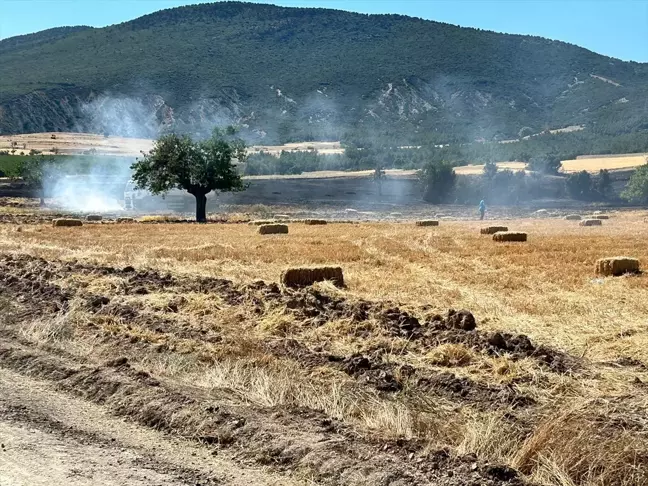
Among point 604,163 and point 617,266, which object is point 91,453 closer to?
point 617,266

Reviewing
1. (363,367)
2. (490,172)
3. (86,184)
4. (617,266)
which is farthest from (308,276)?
(490,172)

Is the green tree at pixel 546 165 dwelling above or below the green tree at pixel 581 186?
above

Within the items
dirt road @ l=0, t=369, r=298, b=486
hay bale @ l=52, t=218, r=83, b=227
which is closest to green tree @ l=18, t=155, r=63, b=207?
hay bale @ l=52, t=218, r=83, b=227

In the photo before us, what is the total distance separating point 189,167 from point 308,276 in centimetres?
3752

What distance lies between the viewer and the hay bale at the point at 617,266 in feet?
53.3

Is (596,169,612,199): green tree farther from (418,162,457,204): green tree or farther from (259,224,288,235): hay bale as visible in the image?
(259,224,288,235): hay bale

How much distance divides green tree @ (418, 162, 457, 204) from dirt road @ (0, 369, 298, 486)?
8348 centimetres

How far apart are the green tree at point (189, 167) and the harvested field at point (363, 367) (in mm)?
34910

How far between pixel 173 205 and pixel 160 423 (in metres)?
73.3

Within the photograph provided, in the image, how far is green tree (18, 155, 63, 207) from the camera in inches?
3142

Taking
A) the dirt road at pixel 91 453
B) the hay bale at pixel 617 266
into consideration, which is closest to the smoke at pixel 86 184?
the hay bale at pixel 617 266

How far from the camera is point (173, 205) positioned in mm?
78000

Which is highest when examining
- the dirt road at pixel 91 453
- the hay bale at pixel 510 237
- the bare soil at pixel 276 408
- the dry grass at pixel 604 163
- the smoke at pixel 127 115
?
the smoke at pixel 127 115

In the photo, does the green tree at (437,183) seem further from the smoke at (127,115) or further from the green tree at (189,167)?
the smoke at (127,115)
